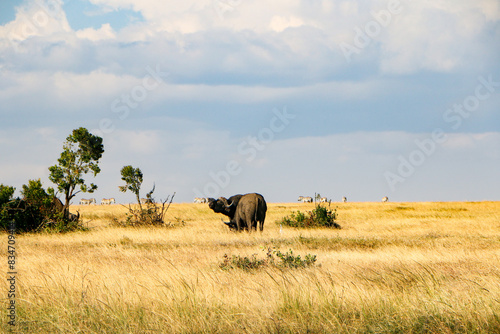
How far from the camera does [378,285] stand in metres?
9.24

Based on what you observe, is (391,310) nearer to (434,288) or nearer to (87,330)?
(434,288)

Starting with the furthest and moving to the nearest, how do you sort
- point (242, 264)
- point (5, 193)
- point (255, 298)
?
1. point (5, 193)
2. point (242, 264)
3. point (255, 298)

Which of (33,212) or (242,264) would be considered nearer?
(242,264)

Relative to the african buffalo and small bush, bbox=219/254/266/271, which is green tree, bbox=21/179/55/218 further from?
small bush, bbox=219/254/266/271

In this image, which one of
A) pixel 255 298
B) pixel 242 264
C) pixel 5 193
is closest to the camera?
pixel 255 298

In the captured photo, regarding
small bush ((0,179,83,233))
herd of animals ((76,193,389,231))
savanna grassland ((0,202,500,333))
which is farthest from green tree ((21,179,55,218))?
savanna grassland ((0,202,500,333))

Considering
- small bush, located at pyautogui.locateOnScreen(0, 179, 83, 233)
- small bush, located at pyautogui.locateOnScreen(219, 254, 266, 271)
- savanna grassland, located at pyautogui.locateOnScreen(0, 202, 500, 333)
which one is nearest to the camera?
savanna grassland, located at pyautogui.locateOnScreen(0, 202, 500, 333)

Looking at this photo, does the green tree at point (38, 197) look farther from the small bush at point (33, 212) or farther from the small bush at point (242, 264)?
the small bush at point (242, 264)

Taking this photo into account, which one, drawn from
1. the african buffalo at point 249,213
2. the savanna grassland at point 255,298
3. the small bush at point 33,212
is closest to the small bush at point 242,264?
the savanna grassland at point 255,298

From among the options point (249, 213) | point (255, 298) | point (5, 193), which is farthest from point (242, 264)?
point (5, 193)

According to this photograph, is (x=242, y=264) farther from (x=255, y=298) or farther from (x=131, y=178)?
(x=131, y=178)

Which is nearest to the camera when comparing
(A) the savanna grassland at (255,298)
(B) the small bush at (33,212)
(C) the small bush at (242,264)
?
(A) the savanna grassland at (255,298)

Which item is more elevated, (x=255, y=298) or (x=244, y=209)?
(x=244, y=209)

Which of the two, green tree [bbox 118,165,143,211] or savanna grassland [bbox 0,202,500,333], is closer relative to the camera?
savanna grassland [bbox 0,202,500,333]
